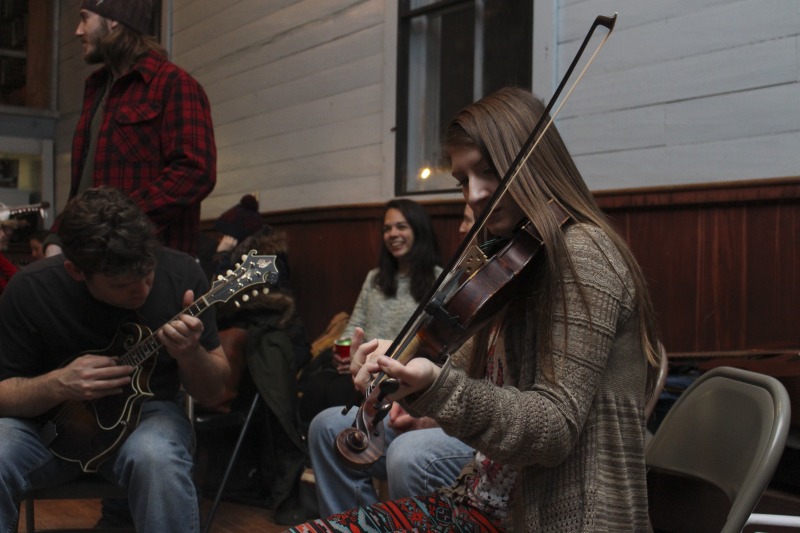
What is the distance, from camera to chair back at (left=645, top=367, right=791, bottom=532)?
47.7 inches

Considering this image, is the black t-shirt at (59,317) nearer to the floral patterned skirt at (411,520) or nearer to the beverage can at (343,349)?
the beverage can at (343,349)

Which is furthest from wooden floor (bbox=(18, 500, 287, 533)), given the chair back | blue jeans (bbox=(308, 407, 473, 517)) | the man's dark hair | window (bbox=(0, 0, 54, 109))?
window (bbox=(0, 0, 54, 109))

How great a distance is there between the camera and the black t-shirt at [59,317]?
219cm

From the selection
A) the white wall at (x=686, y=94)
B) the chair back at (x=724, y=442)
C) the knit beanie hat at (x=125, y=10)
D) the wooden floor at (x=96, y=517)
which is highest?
the knit beanie hat at (x=125, y=10)

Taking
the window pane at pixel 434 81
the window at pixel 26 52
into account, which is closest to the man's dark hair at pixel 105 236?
the window pane at pixel 434 81

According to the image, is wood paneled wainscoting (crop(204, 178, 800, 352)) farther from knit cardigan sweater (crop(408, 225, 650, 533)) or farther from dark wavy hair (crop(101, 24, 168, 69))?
dark wavy hair (crop(101, 24, 168, 69))

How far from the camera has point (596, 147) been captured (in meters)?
3.06

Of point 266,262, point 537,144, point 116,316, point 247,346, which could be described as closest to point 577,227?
point 537,144

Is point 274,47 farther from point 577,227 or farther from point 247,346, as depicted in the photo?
point 577,227

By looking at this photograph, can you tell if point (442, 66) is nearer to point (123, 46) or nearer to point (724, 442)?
point (123, 46)

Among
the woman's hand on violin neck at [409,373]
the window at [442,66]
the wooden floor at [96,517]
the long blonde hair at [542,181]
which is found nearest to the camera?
the woman's hand on violin neck at [409,373]

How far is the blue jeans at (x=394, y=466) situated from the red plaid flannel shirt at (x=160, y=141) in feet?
2.81

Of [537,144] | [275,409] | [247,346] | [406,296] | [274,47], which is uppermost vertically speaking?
[274,47]

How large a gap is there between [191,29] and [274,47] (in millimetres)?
1204
